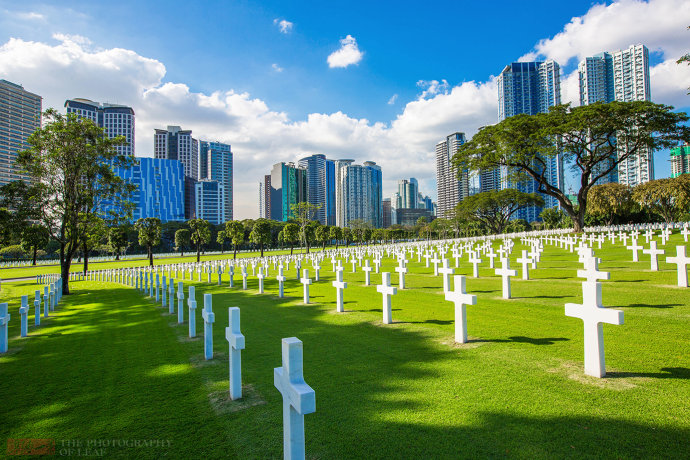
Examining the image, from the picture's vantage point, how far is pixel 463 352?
16.1ft

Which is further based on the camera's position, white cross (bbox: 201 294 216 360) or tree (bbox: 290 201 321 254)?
tree (bbox: 290 201 321 254)

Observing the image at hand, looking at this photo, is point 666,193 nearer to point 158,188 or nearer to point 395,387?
point 395,387

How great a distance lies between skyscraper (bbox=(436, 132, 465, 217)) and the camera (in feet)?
510

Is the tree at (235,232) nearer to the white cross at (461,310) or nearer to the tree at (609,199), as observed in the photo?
the white cross at (461,310)

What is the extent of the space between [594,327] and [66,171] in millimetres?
22048

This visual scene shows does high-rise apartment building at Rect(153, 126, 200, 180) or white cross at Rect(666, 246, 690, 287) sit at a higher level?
high-rise apartment building at Rect(153, 126, 200, 180)

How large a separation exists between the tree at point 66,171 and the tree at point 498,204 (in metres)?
53.4

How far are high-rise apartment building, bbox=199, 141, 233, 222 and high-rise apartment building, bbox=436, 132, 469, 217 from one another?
11244cm

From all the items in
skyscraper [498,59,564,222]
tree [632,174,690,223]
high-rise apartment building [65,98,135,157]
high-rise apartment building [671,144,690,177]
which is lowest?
tree [632,174,690,223]

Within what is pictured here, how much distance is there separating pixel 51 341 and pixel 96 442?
6091mm

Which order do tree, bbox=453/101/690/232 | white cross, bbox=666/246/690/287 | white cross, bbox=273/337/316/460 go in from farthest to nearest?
1. tree, bbox=453/101/690/232
2. white cross, bbox=666/246/690/287
3. white cross, bbox=273/337/316/460

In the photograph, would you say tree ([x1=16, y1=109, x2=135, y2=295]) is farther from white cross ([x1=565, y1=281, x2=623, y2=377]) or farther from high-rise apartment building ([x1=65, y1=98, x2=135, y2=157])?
high-rise apartment building ([x1=65, y1=98, x2=135, y2=157])

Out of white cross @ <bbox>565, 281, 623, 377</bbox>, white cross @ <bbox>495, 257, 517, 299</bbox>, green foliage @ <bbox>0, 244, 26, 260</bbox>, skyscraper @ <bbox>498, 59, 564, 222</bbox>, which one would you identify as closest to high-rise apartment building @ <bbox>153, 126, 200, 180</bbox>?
green foliage @ <bbox>0, 244, 26, 260</bbox>

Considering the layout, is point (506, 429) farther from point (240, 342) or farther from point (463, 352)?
point (240, 342)
